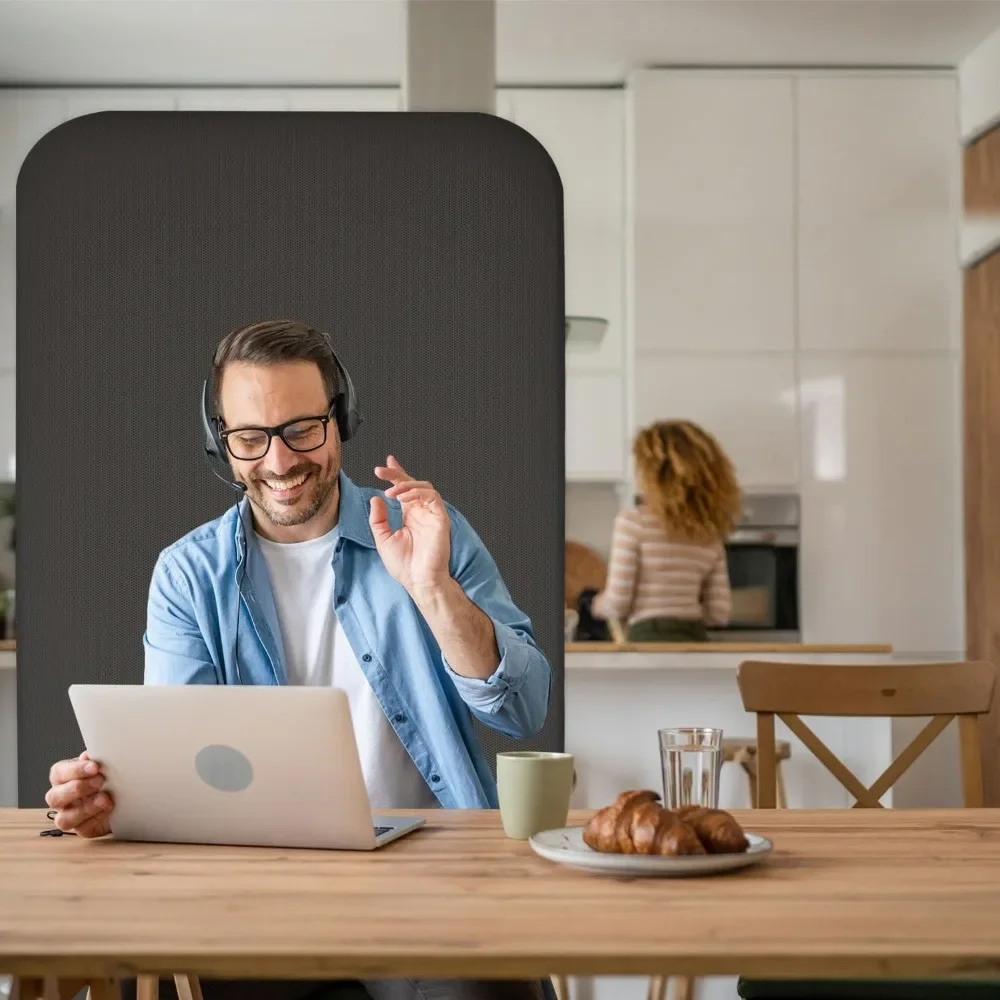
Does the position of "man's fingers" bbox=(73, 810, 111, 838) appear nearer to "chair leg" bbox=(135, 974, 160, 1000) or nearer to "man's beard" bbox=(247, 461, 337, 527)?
"chair leg" bbox=(135, 974, 160, 1000)

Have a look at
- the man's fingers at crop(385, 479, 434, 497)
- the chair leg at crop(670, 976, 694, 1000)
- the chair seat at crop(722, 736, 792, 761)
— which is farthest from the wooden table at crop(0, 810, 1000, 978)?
the chair seat at crop(722, 736, 792, 761)

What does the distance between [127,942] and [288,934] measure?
106mm

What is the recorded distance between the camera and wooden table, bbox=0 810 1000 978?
34.7 inches

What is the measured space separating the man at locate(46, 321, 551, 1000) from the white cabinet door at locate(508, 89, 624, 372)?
3342mm

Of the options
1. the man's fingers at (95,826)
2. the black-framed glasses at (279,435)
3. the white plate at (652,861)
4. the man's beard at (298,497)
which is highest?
the black-framed glasses at (279,435)

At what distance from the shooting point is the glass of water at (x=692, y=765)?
Answer: 1.30 metres

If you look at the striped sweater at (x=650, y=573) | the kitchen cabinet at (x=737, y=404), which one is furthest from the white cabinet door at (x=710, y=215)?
Result: the striped sweater at (x=650, y=573)

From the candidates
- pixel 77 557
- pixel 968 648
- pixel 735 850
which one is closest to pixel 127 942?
pixel 735 850

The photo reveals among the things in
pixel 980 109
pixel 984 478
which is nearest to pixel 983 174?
pixel 980 109

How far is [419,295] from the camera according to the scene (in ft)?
6.87

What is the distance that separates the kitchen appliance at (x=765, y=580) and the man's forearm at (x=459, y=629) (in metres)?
3.45

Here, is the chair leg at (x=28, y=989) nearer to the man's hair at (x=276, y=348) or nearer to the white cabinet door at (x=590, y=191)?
the man's hair at (x=276, y=348)

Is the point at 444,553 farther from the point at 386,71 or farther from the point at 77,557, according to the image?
the point at 386,71

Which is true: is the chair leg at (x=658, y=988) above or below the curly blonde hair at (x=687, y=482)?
below
